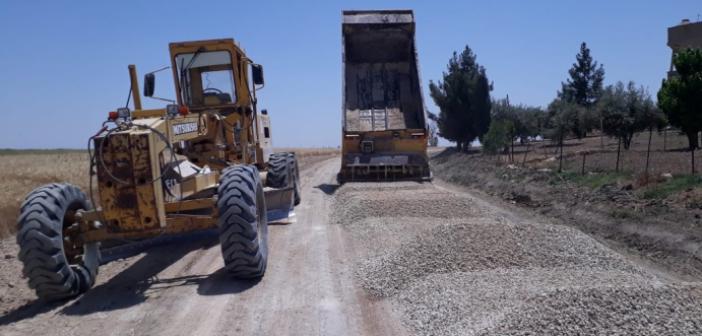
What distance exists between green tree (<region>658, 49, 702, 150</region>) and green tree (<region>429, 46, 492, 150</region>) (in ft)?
43.8

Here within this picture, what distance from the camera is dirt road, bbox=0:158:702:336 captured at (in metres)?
5.07

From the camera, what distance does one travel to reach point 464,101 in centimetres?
3694

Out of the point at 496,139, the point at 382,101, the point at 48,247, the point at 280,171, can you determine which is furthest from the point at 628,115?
the point at 48,247

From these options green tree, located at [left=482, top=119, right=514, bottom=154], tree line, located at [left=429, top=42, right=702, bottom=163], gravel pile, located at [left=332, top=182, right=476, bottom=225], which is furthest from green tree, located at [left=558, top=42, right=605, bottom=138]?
gravel pile, located at [left=332, top=182, right=476, bottom=225]

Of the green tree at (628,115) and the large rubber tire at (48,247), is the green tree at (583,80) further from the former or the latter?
the large rubber tire at (48,247)

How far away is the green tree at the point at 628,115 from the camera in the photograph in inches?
1152

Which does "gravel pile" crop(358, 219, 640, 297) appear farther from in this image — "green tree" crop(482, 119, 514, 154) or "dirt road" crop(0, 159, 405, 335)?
"green tree" crop(482, 119, 514, 154)

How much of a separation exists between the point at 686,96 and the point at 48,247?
22.2 metres

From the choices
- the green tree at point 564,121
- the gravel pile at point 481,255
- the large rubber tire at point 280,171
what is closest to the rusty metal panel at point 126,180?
the gravel pile at point 481,255

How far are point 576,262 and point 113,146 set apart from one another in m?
5.21

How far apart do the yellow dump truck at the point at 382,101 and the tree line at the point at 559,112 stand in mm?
7224

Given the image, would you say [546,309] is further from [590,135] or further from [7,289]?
[590,135]

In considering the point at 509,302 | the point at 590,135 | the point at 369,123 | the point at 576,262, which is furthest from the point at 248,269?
the point at 590,135

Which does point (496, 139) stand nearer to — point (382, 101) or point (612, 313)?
point (382, 101)
